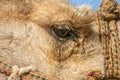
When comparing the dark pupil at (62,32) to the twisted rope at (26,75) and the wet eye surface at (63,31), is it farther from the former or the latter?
the twisted rope at (26,75)

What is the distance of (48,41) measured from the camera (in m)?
4.61

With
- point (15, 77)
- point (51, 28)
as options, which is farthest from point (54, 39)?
point (15, 77)

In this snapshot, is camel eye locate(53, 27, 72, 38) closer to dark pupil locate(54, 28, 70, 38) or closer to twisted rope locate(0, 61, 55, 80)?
dark pupil locate(54, 28, 70, 38)

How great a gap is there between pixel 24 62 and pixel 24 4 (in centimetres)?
89

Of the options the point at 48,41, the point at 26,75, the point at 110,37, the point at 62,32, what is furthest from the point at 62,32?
the point at 26,75

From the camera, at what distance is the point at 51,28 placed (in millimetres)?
4656

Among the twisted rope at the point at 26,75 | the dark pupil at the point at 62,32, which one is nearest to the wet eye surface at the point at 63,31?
the dark pupil at the point at 62,32

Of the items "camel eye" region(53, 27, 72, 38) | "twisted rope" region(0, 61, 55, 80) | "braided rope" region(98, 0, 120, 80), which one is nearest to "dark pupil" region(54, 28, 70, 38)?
"camel eye" region(53, 27, 72, 38)

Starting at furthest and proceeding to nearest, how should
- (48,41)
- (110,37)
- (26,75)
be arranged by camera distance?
(48,41)
(110,37)
(26,75)

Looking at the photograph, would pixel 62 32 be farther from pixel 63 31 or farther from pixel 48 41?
pixel 48 41

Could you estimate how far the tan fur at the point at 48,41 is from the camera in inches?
175

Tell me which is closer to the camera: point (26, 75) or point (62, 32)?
point (26, 75)

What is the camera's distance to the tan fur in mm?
4457

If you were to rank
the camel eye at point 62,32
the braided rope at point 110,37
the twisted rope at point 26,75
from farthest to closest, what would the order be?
the camel eye at point 62,32 < the braided rope at point 110,37 < the twisted rope at point 26,75
